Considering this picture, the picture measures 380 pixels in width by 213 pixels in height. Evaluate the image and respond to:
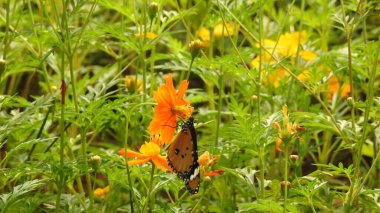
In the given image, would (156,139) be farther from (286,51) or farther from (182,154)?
(286,51)

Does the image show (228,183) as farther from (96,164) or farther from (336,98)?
(96,164)

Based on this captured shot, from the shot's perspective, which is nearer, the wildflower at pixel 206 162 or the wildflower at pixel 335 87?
the wildflower at pixel 206 162

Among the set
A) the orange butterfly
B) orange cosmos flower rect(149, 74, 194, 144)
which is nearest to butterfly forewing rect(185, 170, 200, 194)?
the orange butterfly

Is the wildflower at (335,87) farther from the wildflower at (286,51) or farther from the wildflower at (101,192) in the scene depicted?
the wildflower at (101,192)

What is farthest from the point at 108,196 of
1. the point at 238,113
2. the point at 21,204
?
the point at 238,113

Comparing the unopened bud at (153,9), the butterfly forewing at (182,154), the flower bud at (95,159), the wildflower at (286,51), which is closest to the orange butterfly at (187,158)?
the butterfly forewing at (182,154)

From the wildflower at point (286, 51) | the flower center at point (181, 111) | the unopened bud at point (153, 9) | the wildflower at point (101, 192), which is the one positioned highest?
the unopened bud at point (153, 9)

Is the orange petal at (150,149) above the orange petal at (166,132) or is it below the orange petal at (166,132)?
below
